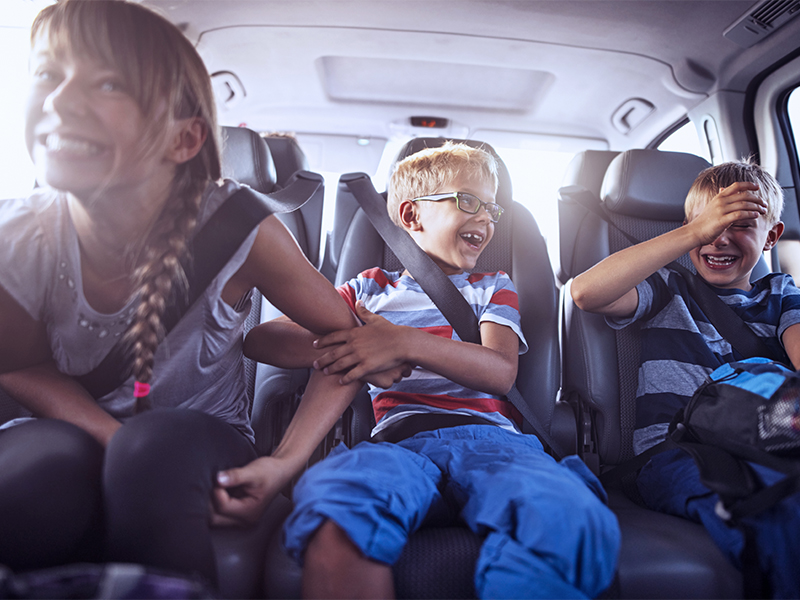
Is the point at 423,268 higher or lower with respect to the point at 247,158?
lower

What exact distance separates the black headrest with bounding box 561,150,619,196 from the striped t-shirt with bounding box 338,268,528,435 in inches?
26.2

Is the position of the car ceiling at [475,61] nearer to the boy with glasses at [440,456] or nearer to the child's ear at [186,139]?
the boy with glasses at [440,456]

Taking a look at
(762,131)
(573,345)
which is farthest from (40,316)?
(762,131)

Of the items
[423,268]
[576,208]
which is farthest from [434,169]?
[576,208]

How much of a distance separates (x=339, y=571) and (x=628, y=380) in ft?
3.66

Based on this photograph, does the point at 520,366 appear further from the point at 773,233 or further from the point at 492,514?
the point at 773,233

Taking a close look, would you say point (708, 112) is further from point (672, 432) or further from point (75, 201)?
point (75, 201)

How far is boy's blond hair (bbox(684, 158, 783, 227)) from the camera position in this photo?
4.75 feet

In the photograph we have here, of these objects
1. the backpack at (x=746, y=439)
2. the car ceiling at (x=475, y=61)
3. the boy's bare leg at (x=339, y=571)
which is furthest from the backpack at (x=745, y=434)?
the car ceiling at (x=475, y=61)

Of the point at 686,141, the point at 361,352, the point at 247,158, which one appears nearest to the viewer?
the point at 361,352

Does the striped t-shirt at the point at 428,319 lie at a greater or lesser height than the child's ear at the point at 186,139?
lesser

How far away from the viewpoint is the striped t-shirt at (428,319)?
1188mm

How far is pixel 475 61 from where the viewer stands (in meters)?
2.60

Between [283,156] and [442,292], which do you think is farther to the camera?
[283,156]
